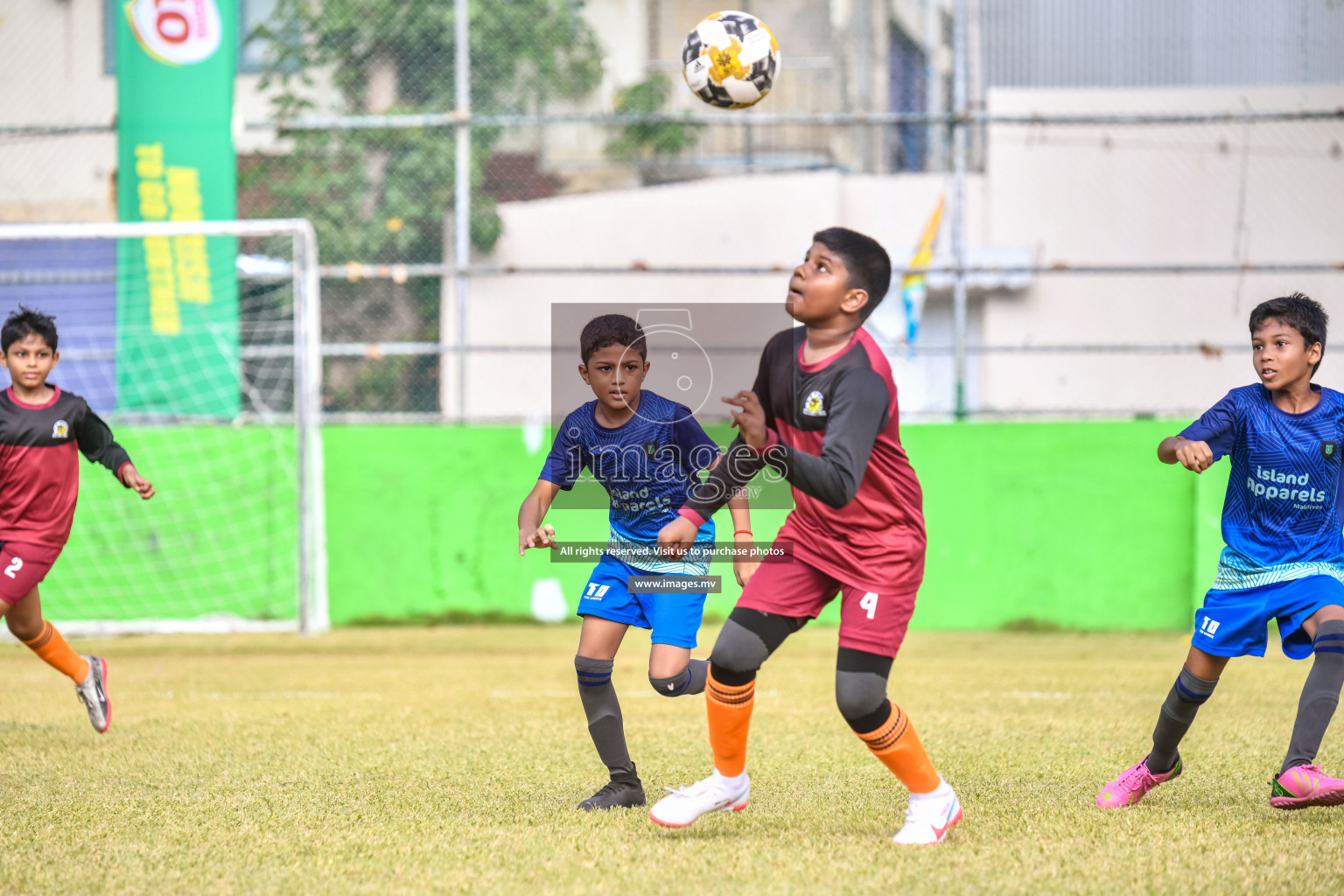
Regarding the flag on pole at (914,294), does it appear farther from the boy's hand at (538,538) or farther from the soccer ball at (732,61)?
the boy's hand at (538,538)

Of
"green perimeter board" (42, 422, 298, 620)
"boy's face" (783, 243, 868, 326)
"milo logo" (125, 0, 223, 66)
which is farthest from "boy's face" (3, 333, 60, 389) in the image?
"milo logo" (125, 0, 223, 66)

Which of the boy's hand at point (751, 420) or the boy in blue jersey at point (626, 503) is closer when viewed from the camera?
the boy's hand at point (751, 420)

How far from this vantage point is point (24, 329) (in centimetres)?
585

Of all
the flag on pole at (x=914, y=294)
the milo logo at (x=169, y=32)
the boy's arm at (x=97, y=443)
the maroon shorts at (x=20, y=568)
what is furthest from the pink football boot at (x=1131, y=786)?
the milo logo at (x=169, y=32)

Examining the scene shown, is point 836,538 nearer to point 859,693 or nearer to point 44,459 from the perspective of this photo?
point 859,693

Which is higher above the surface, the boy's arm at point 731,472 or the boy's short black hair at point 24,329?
the boy's short black hair at point 24,329

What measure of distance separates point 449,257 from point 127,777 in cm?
899

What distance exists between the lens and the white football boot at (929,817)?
3.77 m

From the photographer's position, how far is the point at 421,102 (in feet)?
42.0

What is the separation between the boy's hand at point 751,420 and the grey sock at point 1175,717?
188 cm

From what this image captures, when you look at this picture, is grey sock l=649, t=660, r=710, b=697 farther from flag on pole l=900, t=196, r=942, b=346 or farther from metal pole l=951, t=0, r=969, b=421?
flag on pole l=900, t=196, r=942, b=346

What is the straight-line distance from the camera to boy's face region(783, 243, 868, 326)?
3.82m

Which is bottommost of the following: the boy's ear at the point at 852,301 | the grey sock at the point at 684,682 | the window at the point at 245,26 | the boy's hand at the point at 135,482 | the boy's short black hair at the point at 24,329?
the grey sock at the point at 684,682

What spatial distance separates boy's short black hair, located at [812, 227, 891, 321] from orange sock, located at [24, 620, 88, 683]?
161 inches
